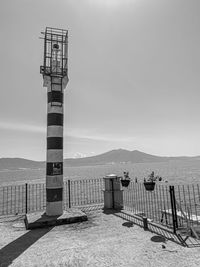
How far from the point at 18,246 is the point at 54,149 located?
440 centimetres

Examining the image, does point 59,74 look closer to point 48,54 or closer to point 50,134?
point 48,54

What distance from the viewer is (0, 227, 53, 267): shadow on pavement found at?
205 inches

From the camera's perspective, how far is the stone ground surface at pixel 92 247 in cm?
489

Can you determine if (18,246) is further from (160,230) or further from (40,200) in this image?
(40,200)

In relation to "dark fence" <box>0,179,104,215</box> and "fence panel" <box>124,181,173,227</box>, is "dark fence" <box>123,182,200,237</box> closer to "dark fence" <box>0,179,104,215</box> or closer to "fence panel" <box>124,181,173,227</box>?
"fence panel" <box>124,181,173,227</box>

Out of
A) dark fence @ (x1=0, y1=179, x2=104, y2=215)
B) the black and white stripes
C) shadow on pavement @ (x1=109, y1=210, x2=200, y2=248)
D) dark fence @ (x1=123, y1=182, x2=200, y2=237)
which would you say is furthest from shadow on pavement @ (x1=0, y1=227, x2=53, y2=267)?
dark fence @ (x1=123, y1=182, x2=200, y2=237)

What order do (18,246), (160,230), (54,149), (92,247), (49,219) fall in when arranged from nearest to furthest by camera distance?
(92,247) → (18,246) → (160,230) → (49,219) → (54,149)

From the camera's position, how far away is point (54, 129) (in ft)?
31.9

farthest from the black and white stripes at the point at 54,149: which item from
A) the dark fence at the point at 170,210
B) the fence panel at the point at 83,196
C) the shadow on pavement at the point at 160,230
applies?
the dark fence at the point at 170,210

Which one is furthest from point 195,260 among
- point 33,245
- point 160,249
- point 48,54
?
point 48,54

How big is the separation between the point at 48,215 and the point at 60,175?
1.80 m

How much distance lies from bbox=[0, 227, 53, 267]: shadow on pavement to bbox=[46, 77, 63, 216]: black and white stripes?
1.78 meters

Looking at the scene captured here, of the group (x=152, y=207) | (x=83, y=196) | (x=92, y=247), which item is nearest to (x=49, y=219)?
(x=92, y=247)

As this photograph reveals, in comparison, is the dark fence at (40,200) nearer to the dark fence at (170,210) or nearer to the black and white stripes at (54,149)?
the black and white stripes at (54,149)
